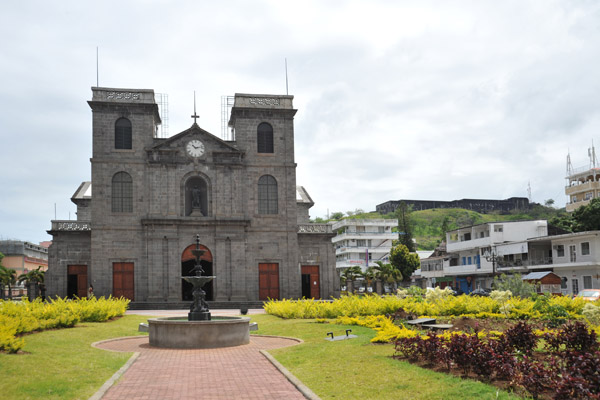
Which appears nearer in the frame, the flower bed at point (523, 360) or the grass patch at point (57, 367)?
the flower bed at point (523, 360)

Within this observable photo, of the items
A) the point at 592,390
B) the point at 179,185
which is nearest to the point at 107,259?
the point at 179,185

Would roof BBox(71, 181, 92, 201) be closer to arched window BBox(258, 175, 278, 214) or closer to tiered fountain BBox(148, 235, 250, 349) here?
arched window BBox(258, 175, 278, 214)

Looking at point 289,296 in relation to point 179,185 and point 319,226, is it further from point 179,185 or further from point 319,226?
point 179,185

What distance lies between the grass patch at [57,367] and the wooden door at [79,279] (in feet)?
82.7

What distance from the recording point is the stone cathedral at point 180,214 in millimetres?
43531

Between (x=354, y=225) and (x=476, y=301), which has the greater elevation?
(x=354, y=225)

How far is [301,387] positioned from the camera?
37.0ft

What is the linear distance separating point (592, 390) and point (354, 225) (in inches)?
3705

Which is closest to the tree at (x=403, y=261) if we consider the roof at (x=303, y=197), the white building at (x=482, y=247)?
the white building at (x=482, y=247)

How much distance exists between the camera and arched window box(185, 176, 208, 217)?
4488 centimetres

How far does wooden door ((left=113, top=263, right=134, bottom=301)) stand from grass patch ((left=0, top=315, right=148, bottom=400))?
76.9 feet

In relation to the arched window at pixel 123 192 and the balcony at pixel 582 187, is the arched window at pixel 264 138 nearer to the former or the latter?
the arched window at pixel 123 192

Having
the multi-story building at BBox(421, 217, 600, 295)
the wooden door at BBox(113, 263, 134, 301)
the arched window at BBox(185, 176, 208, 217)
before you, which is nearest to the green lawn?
the wooden door at BBox(113, 263, 134, 301)

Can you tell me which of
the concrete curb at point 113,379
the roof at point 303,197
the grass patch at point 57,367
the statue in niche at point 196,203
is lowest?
the concrete curb at point 113,379
